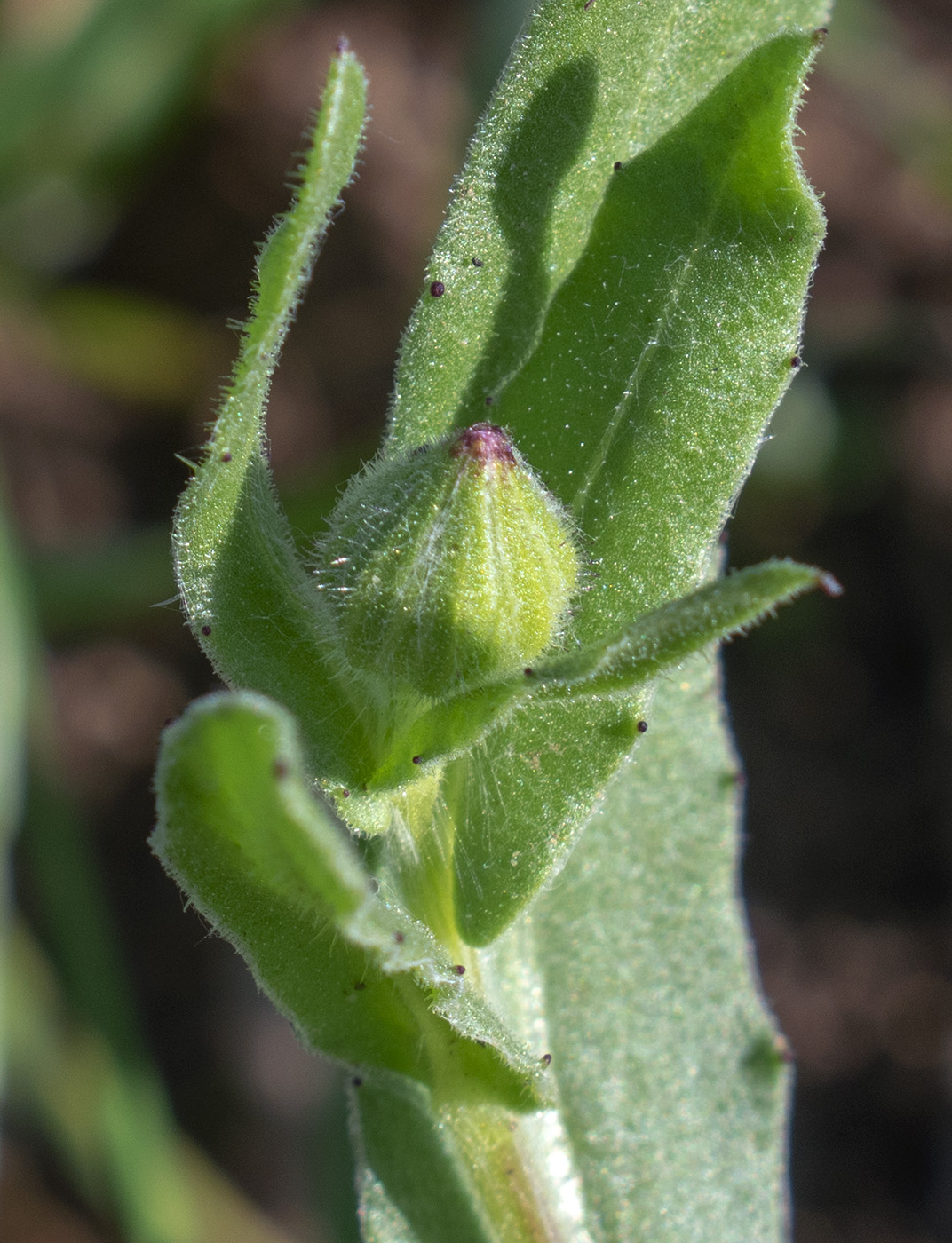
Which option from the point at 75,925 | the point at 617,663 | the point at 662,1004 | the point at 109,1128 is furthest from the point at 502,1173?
the point at 75,925

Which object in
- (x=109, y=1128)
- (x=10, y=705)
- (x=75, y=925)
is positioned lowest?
(x=109, y=1128)

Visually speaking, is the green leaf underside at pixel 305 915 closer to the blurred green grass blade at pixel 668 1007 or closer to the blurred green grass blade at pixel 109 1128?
the blurred green grass blade at pixel 668 1007

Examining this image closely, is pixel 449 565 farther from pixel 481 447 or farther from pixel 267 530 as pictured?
pixel 267 530

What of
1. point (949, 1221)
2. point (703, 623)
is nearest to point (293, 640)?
point (703, 623)

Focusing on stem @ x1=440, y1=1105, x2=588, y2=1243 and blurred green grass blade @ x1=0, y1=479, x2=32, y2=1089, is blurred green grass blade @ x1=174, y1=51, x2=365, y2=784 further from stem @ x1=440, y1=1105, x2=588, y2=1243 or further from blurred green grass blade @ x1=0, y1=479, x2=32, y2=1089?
blurred green grass blade @ x1=0, y1=479, x2=32, y2=1089

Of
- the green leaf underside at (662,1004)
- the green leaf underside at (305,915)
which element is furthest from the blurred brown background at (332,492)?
the green leaf underside at (305,915)

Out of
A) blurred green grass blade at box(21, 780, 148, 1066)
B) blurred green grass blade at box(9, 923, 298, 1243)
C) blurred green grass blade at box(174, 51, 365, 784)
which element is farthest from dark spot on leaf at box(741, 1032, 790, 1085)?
blurred green grass blade at box(21, 780, 148, 1066)
